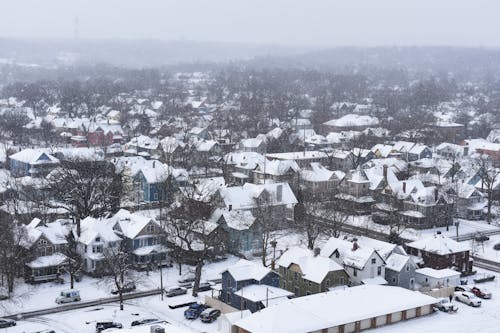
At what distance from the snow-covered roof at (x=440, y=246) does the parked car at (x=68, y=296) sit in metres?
18.9

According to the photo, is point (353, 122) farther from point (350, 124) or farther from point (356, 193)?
point (356, 193)

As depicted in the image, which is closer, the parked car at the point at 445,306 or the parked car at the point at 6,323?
the parked car at the point at 6,323

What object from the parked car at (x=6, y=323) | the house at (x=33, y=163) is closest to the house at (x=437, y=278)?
the parked car at (x=6, y=323)

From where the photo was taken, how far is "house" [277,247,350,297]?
33.9 meters

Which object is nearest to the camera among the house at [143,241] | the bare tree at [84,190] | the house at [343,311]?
the house at [343,311]

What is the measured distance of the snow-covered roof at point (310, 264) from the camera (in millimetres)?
33969

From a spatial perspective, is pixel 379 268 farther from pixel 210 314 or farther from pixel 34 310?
pixel 34 310

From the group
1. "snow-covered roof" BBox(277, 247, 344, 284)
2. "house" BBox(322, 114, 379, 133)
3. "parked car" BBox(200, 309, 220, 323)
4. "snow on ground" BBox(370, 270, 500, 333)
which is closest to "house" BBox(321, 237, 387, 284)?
"snow-covered roof" BBox(277, 247, 344, 284)

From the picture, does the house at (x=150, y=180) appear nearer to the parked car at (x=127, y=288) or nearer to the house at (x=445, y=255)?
the parked car at (x=127, y=288)

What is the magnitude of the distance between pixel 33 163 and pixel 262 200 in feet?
75.3

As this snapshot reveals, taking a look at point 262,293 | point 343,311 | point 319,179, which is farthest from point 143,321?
point 319,179

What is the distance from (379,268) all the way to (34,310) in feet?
54.5

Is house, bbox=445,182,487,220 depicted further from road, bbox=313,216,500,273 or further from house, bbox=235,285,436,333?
house, bbox=235,285,436,333

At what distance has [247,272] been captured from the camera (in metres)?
33.4
